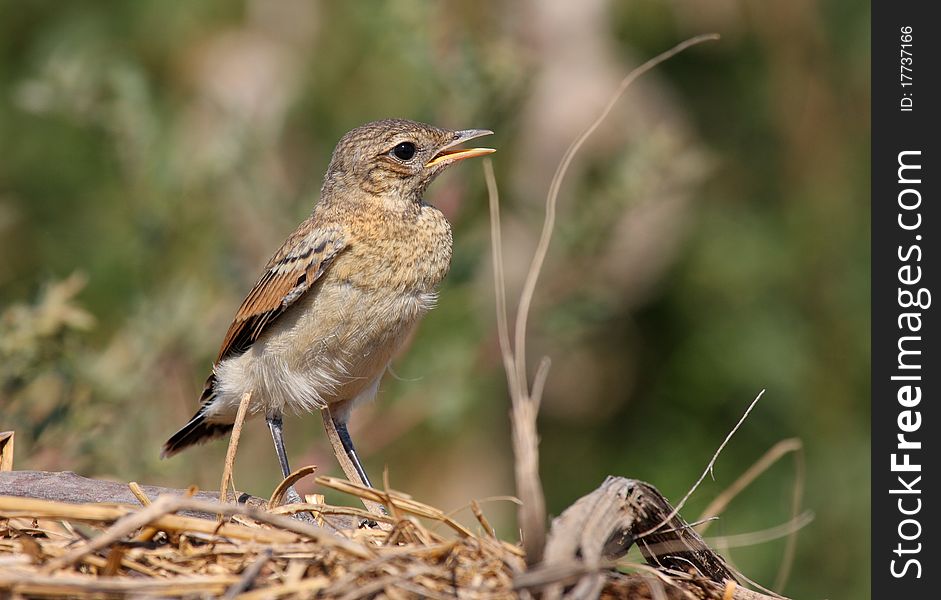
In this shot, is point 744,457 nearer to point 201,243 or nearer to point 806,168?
point 806,168

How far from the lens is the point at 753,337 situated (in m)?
8.27

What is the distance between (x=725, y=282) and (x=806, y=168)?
104 centimetres

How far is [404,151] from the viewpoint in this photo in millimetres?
5062

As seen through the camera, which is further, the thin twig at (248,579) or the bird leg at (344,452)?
the bird leg at (344,452)

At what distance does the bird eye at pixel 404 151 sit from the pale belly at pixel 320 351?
2.17ft

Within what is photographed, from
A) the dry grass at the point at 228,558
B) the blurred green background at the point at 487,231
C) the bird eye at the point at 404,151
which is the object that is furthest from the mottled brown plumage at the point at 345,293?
the dry grass at the point at 228,558

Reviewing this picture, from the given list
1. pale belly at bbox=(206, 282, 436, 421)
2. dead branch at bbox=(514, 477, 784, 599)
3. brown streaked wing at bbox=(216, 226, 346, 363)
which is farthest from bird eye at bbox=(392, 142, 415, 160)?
dead branch at bbox=(514, 477, 784, 599)

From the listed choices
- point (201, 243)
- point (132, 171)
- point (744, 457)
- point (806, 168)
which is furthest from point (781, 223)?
point (132, 171)

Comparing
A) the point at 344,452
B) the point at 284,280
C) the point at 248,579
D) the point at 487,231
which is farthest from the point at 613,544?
the point at 487,231

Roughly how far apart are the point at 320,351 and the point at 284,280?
1.04ft

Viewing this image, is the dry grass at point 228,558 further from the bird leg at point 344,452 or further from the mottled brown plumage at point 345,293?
the mottled brown plumage at point 345,293

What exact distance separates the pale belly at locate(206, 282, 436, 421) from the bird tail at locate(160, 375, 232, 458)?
0.19 ft

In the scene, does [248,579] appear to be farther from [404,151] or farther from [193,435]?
[404,151]

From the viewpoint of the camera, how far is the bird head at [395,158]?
16.4ft
